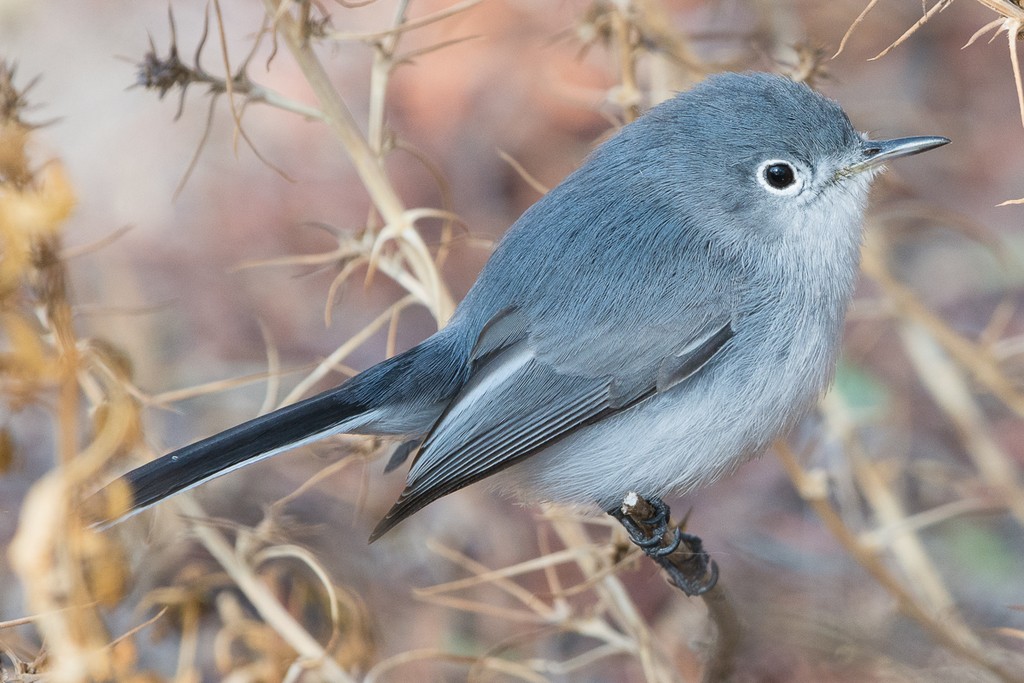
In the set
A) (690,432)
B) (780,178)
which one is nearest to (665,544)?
(690,432)

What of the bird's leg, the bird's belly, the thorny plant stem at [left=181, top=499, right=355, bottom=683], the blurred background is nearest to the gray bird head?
the blurred background

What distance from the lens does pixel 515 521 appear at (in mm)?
3605

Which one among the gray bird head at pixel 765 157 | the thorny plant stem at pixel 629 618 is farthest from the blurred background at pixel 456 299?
the gray bird head at pixel 765 157

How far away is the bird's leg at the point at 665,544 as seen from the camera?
1861 millimetres

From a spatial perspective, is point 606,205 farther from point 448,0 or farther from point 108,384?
point 448,0

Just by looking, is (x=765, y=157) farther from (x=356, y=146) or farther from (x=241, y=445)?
(x=241, y=445)

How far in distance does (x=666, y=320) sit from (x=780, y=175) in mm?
354

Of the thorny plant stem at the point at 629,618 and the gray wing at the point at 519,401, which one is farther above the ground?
the gray wing at the point at 519,401

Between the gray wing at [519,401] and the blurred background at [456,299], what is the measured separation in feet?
0.76

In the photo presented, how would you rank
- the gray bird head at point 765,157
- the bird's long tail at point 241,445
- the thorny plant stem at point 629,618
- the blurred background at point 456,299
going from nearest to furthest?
1. the bird's long tail at point 241,445
2. the gray bird head at point 765,157
3. the thorny plant stem at point 629,618
4. the blurred background at point 456,299

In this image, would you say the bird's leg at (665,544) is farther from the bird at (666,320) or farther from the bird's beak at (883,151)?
the bird's beak at (883,151)

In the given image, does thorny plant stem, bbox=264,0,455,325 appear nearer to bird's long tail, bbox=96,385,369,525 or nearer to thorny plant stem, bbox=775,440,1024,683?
bird's long tail, bbox=96,385,369,525

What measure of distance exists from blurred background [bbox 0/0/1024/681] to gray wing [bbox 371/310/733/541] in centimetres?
23

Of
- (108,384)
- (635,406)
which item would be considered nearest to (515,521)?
(635,406)
